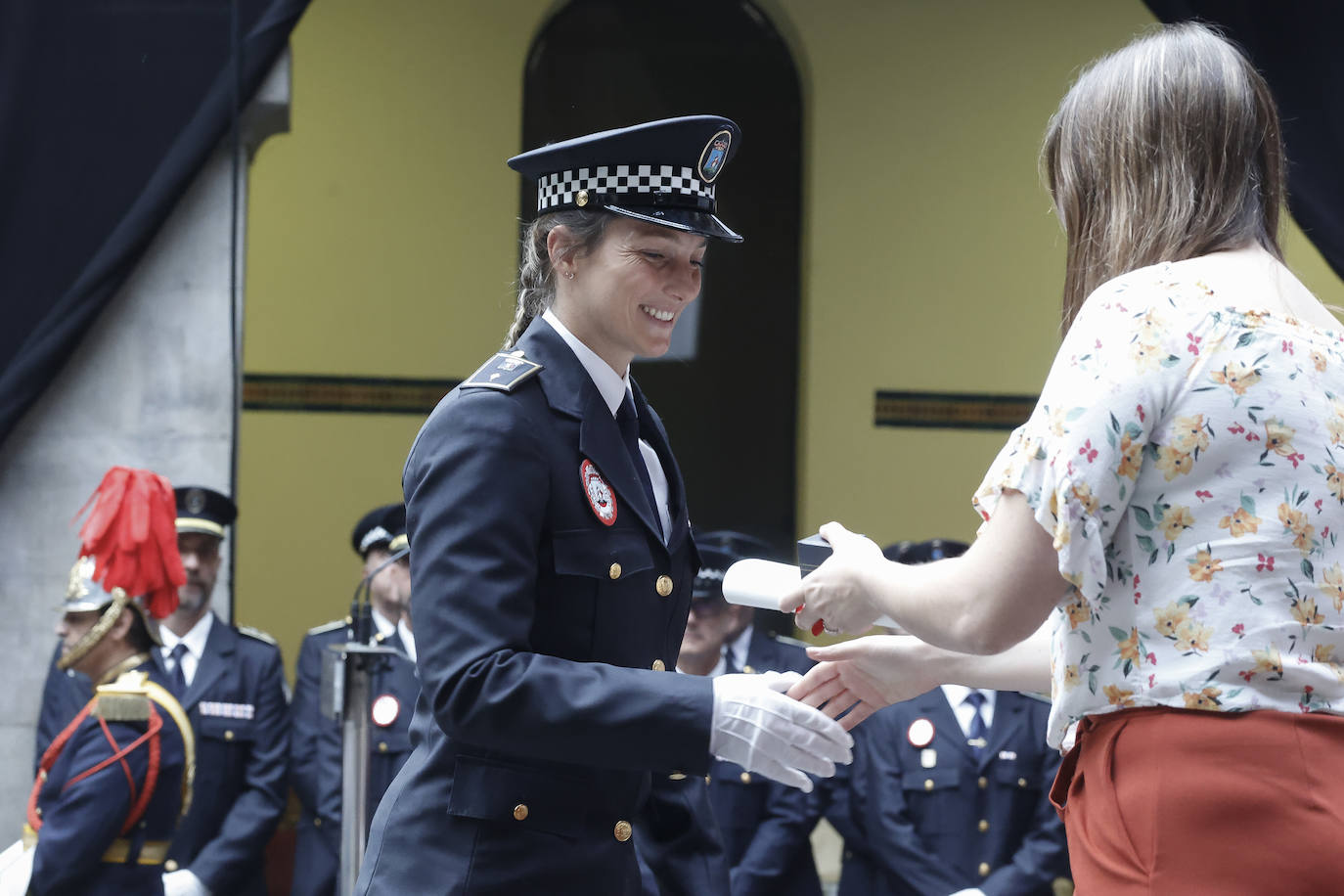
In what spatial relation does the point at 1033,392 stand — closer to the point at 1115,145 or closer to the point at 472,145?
the point at 472,145

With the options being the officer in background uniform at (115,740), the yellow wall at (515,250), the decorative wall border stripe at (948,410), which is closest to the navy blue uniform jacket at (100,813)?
the officer in background uniform at (115,740)

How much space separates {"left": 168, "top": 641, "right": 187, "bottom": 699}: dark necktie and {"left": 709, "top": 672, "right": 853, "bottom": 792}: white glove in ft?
12.3

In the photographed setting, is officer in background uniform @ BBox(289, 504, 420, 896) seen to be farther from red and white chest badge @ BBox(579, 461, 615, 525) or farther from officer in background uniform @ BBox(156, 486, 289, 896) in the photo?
red and white chest badge @ BBox(579, 461, 615, 525)

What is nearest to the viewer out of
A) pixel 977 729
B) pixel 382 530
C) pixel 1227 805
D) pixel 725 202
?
pixel 1227 805

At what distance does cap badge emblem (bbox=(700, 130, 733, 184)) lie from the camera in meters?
2.14

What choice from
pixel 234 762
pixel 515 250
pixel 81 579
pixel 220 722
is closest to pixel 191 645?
pixel 220 722

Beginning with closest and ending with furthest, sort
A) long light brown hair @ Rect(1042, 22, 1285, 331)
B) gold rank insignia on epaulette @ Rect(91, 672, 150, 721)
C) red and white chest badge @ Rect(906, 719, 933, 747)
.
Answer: long light brown hair @ Rect(1042, 22, 1285, 331) < gold rank insignia on epaulette @ Rect(91, 672, 150, 721) < red and white chest badge @ Rect(906, 719, 933, 747)

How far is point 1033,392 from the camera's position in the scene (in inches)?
290

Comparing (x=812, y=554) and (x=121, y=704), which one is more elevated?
(x=812, y=554)

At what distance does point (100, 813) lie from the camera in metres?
3.94

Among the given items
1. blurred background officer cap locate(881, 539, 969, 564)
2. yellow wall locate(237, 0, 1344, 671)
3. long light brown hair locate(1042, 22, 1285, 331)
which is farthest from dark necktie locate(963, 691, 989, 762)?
long light brown hair locate(1042, 22, 1285, 331)

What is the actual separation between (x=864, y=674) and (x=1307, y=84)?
3526 mm

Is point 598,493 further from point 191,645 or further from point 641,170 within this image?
point 191,645

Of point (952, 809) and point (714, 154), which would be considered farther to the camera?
point (952, 809)
